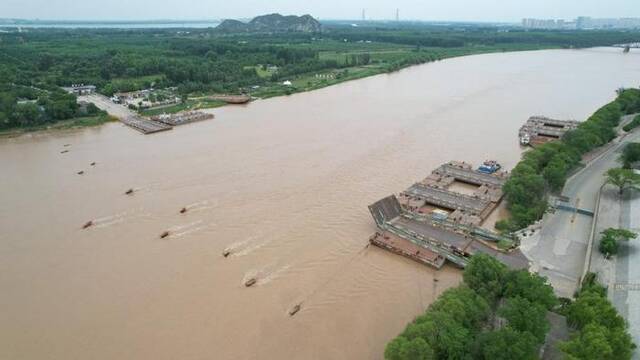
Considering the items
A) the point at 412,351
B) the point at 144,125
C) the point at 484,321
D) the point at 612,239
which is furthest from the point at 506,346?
the point at 144,125

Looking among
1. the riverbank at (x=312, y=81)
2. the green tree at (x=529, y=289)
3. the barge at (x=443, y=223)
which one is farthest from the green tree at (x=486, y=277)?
the riverbank at (x=312, y=81)

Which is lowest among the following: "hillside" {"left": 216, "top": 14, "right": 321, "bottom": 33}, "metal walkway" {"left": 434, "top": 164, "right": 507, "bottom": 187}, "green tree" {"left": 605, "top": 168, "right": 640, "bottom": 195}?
"metal walkway" {"left": 434, "top": 164, "right": 507, "bottom": 187}

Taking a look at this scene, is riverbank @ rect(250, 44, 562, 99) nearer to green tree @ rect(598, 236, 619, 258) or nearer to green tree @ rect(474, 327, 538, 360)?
green tree @ rect(598, 236, 619, 258)

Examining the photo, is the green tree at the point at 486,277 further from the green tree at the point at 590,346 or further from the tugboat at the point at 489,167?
the tugboat at the point at 489,167

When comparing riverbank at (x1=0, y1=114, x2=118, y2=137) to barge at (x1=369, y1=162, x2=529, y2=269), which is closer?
barge at (x1=369, y1=162, x2=529, y2=269)

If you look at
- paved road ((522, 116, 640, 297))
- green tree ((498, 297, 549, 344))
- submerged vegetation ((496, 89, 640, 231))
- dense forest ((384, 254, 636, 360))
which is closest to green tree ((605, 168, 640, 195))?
paved road ((522, 116, 640, 297))

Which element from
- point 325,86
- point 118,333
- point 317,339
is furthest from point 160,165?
point 325,86
